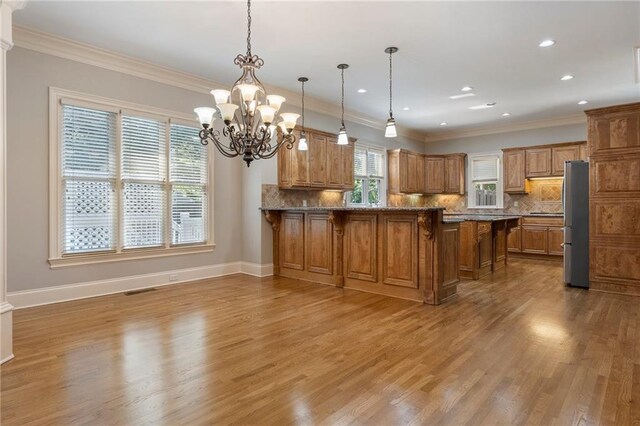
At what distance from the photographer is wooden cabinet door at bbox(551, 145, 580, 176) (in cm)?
785

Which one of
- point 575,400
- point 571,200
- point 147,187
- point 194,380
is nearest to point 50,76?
point 147,187

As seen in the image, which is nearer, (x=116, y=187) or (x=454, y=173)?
(x=116, y=187)

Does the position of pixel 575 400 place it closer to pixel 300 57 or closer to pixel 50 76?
pixel 300 57

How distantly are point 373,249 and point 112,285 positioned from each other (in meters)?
3.41

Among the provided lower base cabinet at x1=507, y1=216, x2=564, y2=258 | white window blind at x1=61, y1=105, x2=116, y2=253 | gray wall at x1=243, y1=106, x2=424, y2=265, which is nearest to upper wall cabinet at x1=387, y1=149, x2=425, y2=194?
lower base cabinet at x1=507, y1=216, x2=564, y2=258

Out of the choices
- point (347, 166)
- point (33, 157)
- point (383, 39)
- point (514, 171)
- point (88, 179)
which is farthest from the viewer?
point (514, 171)

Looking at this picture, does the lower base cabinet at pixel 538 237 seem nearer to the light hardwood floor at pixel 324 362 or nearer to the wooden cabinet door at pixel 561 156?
the wooden cabinet door at pixel 561 156

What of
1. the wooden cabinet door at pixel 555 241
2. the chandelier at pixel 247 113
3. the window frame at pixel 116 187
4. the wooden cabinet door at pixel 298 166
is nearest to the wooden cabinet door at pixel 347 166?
the wooden cabinet door at pixel 298 166

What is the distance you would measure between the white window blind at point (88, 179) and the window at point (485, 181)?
8084 mm

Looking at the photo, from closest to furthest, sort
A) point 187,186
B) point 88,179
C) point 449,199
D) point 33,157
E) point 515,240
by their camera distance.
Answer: point 33,157 → point 88,179 → point 187,186 → point 515,240 → point 449,199

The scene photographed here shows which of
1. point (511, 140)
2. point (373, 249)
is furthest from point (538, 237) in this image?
point (373, 249)

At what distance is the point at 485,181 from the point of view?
933cm

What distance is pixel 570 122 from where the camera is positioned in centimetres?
809

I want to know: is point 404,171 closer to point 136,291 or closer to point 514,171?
point 514,171
